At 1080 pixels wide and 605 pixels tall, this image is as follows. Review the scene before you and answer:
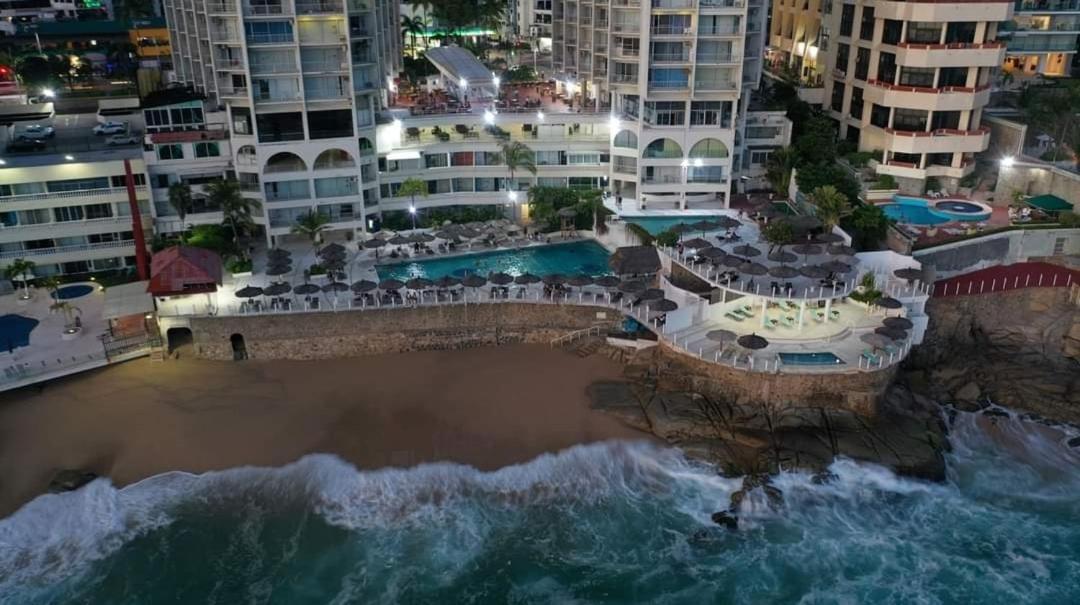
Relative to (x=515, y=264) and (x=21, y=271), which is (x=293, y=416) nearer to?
(x=515, y=264)

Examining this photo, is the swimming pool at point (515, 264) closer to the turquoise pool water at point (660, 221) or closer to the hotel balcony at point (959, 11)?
the turquoise pool water at point (660, 221)

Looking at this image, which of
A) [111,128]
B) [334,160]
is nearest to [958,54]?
[334,160]

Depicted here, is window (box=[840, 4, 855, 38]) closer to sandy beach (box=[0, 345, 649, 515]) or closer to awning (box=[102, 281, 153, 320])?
sandy beach (box=[0, 345, 649, 515])

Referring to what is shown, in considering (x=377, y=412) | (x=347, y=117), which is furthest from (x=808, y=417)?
(x=347, y=117)

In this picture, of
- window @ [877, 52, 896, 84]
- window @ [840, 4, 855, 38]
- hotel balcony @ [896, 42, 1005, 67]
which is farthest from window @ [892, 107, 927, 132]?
window @ [840, 4, 855, 38]

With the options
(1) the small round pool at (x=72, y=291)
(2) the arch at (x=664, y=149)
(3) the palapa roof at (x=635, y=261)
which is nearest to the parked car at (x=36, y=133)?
(1) the small round pool at (x=72, y=291)

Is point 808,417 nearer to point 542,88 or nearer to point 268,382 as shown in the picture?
point 268,382
